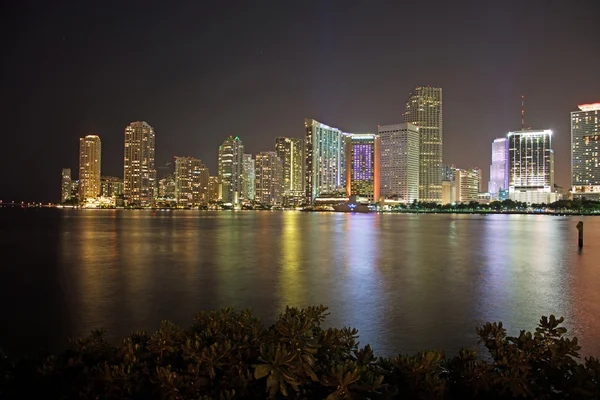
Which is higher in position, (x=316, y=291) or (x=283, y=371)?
(x=283, y=371)

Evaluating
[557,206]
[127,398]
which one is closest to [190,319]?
[127,398]

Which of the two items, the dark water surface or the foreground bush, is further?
the dark water surface

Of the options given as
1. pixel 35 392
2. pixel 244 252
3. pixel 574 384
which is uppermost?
pixel 574 384

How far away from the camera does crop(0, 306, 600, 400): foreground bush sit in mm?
3672

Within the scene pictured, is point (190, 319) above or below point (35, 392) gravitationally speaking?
below

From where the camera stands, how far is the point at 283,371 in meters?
3.62

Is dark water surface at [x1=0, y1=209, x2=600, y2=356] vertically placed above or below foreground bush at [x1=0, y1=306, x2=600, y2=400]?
below

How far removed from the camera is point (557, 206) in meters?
175

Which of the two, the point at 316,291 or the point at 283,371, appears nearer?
the point at 283,371

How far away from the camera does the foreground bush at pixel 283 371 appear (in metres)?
3.67

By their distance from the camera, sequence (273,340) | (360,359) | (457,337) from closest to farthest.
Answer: (273,340)
(360,359)
(457,337)

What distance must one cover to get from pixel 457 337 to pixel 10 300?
1565 centimetres

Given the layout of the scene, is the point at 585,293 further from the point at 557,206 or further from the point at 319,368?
the point at 557,206

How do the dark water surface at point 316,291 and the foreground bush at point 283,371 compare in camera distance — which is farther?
the dark water surface at point 316,291
